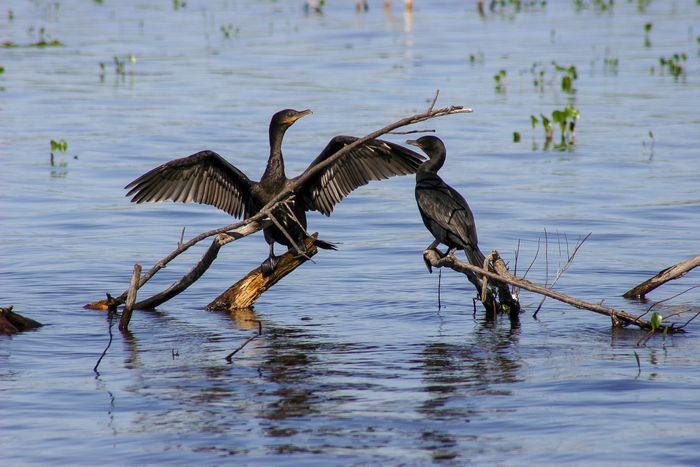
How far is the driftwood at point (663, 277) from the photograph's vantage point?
325 inches

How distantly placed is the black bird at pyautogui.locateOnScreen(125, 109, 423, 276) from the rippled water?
89 centimetres

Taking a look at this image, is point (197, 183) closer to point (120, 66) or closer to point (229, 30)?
point (120, 66)

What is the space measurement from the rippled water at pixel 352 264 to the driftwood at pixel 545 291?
0.55ft

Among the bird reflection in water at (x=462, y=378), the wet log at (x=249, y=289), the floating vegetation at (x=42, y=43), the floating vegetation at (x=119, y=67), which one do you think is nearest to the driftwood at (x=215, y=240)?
the wet log at (x=249, y=289)

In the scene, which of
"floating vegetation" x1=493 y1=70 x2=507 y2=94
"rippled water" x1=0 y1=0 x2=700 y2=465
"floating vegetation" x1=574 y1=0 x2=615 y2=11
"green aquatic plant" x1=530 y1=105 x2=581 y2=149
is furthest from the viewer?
"floating vegetation" x1=574 y1=0 x2=615 y2=11

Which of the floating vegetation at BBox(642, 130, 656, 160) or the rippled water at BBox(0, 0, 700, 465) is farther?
the floating vegetation at BBox(642, 130, 656, 160)

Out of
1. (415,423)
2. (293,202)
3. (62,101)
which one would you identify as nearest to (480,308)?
(293,202)

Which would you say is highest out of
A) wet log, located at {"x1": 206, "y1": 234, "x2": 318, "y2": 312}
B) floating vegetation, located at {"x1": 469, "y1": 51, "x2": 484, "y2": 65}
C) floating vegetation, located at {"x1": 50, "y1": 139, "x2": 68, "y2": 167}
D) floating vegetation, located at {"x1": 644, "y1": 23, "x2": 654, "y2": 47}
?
floating vegetation, located at {"x1": 644, "y1": 23, "x2": 654, "y2": 47}

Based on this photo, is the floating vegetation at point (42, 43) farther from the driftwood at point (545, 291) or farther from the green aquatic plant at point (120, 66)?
the driftwood at point (545, 291)

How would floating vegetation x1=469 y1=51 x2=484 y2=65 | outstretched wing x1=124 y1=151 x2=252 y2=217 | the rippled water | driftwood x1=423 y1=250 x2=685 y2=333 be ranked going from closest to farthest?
the rippled water
driftwood x1=423 y1=250 x2=685 y2=333
outstretched wing x1=124 y1=151 x2=252 y2=217
floating vegetation x1=469 y1=51 x2=484 y2=65

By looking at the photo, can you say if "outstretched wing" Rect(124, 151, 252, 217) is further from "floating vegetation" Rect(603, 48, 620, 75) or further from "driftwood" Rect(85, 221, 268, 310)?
"floating vegetation" Rect(603, 48, 620, 75)

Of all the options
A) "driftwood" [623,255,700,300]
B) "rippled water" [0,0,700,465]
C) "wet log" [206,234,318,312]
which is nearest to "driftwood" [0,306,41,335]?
"rippled water" [0,0,700,465]

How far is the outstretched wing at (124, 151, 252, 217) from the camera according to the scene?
28.1 ft

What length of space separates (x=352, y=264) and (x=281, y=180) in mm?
2571
